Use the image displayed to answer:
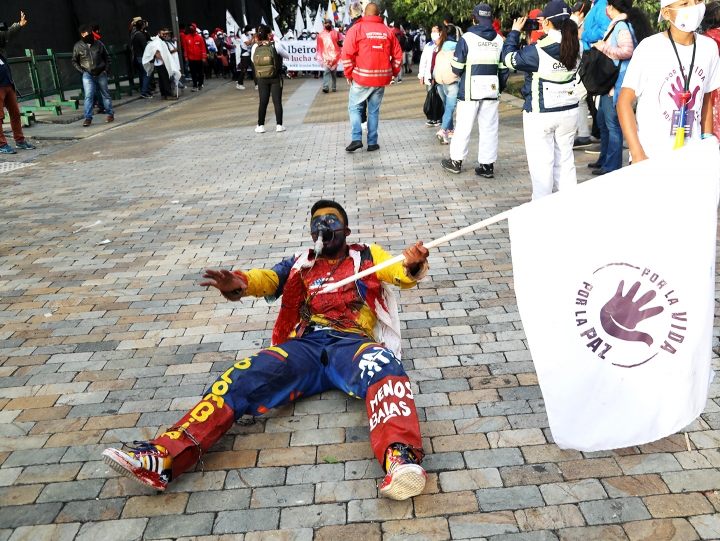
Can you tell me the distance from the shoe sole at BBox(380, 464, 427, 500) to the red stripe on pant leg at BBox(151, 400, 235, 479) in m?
0.84

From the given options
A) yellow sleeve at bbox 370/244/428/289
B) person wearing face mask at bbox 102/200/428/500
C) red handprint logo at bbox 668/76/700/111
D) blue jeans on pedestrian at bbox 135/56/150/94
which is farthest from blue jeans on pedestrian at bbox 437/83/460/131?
blue jeans on pedestrian at bbox 135/56/150/94

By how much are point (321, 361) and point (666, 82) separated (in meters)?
2.84

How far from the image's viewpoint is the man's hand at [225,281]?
339 cm


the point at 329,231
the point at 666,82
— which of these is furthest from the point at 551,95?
the point at 329,231

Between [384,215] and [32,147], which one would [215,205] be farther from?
[32,147]

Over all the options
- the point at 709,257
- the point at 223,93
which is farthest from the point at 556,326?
the point at 223,93

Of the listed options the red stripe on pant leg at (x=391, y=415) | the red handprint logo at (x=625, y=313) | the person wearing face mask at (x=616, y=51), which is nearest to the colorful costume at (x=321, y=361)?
the red stripe on pant leg at (x=391, y=415)

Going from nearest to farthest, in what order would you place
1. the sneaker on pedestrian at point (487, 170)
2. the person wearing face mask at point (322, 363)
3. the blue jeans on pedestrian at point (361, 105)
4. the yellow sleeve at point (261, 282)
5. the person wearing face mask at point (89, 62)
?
1. the person wearing face mask at point (322, 363)
2. the yellow sleeve at point (261, 282)
3. the sneaker on pedestrian at point (487, 170)
4. the blue jeans on pedestrian at point (361, 105)
5. the person wearing face mask at point (89, 62)

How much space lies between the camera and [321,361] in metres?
3.65

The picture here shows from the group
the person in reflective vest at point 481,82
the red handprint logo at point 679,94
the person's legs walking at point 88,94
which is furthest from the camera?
the person's legs walking at point 88,94

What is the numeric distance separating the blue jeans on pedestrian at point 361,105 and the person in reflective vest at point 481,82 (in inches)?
74.9

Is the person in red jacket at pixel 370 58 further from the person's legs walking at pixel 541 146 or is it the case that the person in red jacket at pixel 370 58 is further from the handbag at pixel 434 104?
the person's legs walking at pixel 541 146

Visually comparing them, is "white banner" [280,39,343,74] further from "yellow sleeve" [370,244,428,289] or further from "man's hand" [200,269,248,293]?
"man's hand" [200,269,248,293]

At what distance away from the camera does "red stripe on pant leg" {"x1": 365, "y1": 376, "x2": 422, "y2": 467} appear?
9.91 ft
